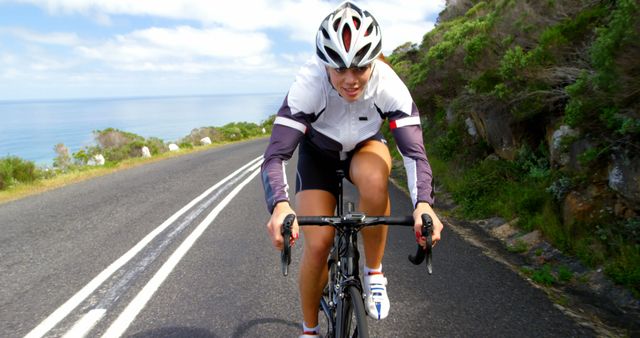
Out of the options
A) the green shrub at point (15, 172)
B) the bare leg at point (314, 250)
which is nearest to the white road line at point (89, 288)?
the bare leg at point (314, 250)

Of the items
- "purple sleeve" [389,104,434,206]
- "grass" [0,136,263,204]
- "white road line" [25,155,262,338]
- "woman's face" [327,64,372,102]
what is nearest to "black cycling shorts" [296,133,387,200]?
"purple sleeve" [389,104,434,206]

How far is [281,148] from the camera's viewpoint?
2266 mm

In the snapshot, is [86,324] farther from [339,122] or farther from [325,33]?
[325,33]

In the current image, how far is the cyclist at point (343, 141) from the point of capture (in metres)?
2.18

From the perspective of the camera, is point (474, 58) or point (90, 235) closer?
point (90, 235)

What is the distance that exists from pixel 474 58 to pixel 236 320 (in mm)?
6384

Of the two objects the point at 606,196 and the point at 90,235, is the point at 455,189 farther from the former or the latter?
the point at 90,235

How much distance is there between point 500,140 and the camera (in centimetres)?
716

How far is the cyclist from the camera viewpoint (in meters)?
2.18

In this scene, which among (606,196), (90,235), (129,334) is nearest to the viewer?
(129,334)

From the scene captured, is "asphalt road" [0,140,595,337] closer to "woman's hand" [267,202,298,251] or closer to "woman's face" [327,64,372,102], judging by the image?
"woman's hand" [267,202,298,251]

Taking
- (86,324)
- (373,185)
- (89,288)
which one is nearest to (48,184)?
(89,288)

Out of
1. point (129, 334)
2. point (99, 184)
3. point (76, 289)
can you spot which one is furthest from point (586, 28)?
point (99, 184)

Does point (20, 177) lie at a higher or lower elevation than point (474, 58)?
lower
